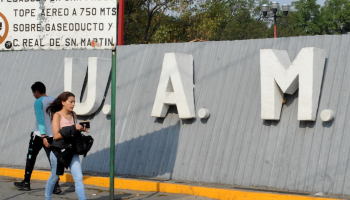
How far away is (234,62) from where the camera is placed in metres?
9.08

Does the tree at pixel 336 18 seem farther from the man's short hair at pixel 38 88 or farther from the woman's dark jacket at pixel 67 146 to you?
the woman's dark jacket at pixel 67 146

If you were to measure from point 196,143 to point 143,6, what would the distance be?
22568 millimetres

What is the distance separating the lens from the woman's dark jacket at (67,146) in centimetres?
640

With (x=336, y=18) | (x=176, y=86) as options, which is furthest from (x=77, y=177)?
(x=336, y=18)

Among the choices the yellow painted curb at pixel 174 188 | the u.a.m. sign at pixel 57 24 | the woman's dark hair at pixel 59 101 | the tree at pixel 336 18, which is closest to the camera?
the woman's dark hair at pixel 59 101

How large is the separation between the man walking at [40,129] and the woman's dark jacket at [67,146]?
1439 millimetres

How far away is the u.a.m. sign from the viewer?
707 centimetres

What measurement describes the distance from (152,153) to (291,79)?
3109mm

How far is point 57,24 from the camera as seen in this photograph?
7398mm

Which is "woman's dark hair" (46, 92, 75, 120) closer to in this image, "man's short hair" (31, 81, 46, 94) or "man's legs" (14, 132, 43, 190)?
"man's short hair" (31, 81, 46, 94)

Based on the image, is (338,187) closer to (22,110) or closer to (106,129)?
(106,129)

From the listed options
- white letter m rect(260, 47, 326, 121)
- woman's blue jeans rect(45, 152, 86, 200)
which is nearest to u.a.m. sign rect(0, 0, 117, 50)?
woman's blue jeans rect(45, 152, 86, 200)

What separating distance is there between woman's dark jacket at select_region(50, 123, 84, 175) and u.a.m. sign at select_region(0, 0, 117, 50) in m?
1.36

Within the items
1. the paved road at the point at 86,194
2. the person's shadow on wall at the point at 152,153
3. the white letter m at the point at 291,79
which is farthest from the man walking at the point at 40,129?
the white letter m at the point at 291,79
